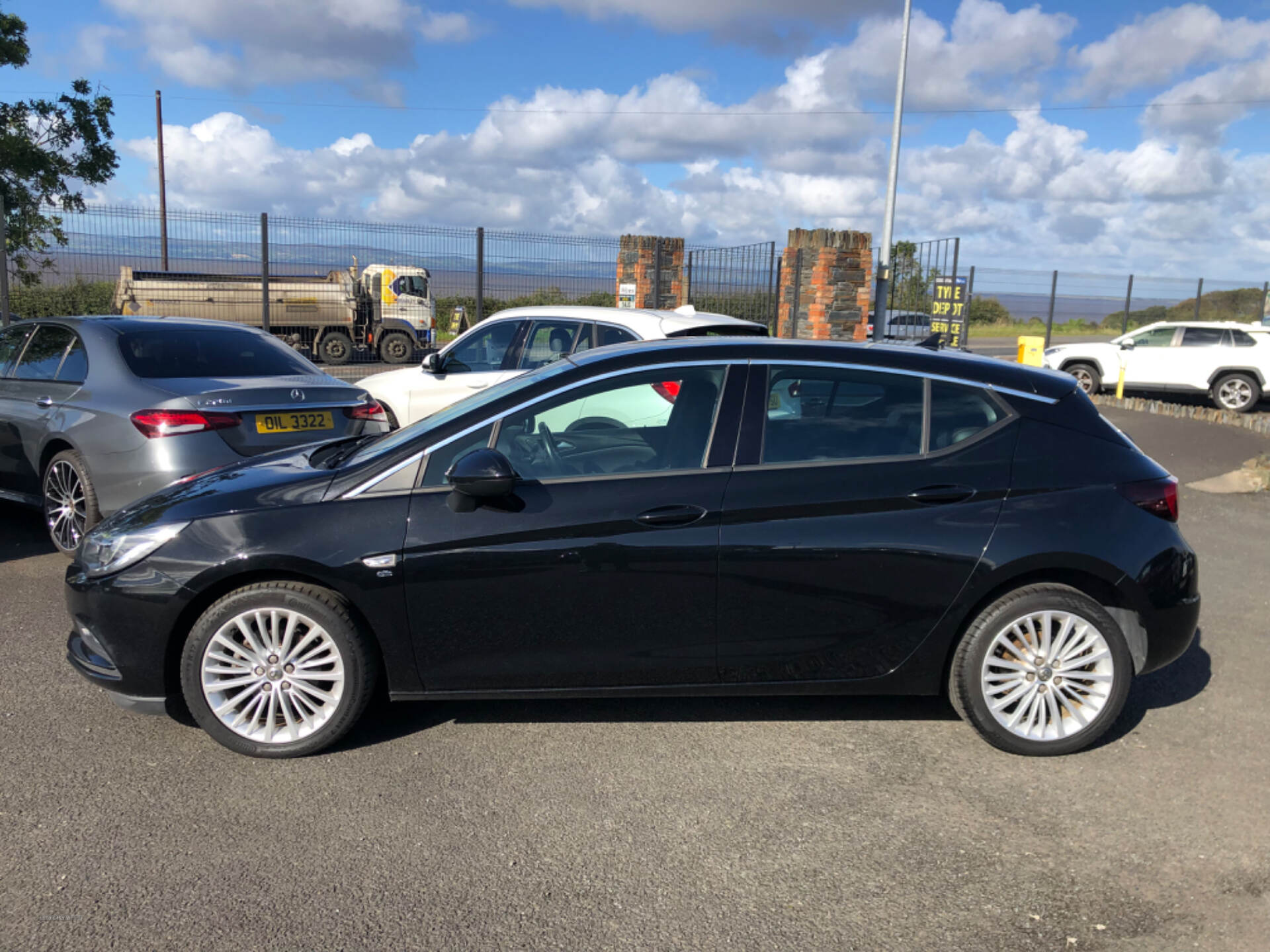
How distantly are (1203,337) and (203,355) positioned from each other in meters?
17.7

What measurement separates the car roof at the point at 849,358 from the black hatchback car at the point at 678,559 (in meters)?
0.02

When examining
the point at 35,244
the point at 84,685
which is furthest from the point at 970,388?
the point at 35,244

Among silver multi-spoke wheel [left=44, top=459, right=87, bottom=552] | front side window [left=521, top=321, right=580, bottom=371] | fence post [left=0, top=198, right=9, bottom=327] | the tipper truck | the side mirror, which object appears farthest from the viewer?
the tipper truck

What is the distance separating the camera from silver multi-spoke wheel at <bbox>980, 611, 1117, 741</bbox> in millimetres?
3955

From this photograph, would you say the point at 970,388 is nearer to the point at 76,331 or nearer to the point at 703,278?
the point at 76,331

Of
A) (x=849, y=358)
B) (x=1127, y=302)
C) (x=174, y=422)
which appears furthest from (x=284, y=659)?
(x=1127, y=302)

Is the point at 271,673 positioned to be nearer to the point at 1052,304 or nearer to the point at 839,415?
the point at 839,415

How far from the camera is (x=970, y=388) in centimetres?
408

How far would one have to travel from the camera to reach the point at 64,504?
21.1 feet

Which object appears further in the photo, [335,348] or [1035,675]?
[335,348]

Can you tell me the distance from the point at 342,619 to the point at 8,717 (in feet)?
5.31

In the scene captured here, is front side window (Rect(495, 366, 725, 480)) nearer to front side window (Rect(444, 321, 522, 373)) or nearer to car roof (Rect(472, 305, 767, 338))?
car roof (Rect(472, 305, 767, 338))

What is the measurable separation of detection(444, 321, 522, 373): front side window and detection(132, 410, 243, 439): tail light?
287 centimetres

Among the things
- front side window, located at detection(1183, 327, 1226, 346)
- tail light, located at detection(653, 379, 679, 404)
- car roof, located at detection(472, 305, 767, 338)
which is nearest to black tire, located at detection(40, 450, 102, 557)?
car roof, located at detection(472, 305, 767, 338)
